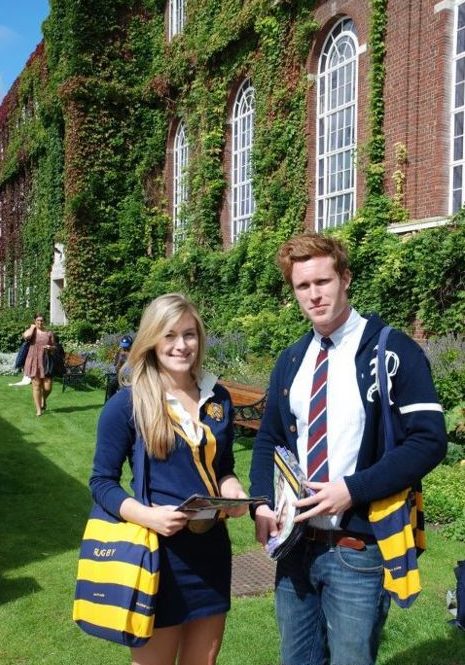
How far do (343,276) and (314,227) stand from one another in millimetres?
13223

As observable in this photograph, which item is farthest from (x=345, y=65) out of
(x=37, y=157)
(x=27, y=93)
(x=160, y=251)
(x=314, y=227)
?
(x=27, y=93)

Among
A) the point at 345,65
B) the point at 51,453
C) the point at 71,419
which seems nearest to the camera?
the point at 51,453

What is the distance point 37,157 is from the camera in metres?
27.8

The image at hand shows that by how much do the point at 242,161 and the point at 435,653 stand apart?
53.9ft

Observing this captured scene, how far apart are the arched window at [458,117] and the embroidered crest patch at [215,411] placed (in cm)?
1045

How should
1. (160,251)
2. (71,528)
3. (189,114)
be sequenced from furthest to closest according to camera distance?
1. (160,251)
2. (189,114)
3. (71,528)

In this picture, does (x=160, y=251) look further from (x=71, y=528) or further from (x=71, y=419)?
(x=71, y=528)

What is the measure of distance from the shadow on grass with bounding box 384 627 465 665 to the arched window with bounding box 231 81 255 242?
1454 centimetres

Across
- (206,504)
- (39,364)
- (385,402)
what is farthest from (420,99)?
(206,504)

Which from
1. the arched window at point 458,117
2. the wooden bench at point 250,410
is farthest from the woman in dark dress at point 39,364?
the arched window at point 458,117

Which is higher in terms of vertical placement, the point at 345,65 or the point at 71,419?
the point at 345,65

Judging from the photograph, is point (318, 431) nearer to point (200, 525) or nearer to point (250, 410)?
point (200, 525)

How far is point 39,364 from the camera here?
13023 mm

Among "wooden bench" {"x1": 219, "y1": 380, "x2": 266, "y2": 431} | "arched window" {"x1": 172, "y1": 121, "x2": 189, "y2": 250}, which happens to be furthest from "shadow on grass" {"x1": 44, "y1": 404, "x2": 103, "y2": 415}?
"arched window" {"x1": 172, "y1": 121, "x2": 189, "y2": 250}
